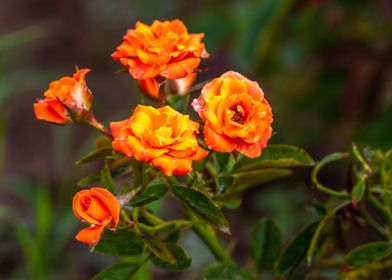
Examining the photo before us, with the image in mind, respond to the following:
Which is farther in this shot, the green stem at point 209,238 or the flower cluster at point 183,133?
the green stem at point 209,238

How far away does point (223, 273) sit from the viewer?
0.93 metres

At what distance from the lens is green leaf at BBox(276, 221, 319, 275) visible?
0.92m

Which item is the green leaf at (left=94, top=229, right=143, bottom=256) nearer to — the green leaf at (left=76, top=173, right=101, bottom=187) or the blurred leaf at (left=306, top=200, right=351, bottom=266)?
the green leaf at (left=76, top=173, right=101, bottom=187)

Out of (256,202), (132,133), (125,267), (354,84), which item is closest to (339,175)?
(256,202)

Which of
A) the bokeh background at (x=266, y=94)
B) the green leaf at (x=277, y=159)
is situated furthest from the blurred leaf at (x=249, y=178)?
the bokeh background at (x=266, y=94)

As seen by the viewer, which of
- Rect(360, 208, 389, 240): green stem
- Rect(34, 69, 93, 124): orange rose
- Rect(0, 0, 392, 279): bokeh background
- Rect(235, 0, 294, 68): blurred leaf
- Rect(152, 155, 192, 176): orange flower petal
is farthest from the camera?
Rect(0, 0, 392, 279): bokeh background

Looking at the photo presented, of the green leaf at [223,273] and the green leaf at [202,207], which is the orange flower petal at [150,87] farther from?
the green leaf at [223,273]

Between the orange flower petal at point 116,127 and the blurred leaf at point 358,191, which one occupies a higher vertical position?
the orange flower petal at point 116,127

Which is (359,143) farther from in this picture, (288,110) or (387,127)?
(288,110)

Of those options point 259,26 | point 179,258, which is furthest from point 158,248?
point 259,26

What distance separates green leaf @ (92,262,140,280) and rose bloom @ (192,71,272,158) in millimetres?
236

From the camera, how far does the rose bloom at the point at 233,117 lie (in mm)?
708

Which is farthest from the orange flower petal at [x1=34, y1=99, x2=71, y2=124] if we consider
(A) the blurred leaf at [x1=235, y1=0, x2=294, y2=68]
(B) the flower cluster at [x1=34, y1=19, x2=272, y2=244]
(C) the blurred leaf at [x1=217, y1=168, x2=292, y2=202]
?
(A) the blurred leaf at [x1=235, y1=0, x2=294, y2=68]

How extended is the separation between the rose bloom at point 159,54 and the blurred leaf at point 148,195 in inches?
4.7
